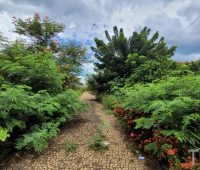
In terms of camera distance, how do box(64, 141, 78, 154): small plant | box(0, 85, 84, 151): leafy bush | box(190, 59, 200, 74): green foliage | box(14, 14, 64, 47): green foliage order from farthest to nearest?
1. box(190, 59, 200, 74): green foliage
2. box(14, 14, 64, 47): green foliage
3. box(64, 141, 78, 154): small plant
4. box(0, 85, 84, 151): leafy bush

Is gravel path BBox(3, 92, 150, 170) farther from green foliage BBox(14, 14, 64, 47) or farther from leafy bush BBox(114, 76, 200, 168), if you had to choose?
green foliage BBox(14, 14, 64, 47)

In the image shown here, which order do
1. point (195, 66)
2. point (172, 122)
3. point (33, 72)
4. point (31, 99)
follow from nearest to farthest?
point (172, 122) → point (31, 99) → point (33, 72) → point (195, 66)

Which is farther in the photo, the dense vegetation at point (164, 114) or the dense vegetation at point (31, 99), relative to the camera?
the dense vegetation at point (31, 99)

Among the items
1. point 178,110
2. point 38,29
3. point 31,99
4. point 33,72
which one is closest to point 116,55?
point 38,29

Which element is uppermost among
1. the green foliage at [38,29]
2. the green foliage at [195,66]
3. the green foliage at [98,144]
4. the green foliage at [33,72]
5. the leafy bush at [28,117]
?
the green foliage at [38,29]

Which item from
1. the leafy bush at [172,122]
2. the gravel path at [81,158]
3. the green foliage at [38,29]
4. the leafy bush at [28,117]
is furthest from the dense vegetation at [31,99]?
the green foliage at [38,29]

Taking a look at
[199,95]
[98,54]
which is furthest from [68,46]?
[199,95]

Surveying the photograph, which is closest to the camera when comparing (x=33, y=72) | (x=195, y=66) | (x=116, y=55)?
(x=33, y=72)

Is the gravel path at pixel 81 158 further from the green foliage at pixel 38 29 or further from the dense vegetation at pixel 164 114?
the green foliage at pixel 38 29

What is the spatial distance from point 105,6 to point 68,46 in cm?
338

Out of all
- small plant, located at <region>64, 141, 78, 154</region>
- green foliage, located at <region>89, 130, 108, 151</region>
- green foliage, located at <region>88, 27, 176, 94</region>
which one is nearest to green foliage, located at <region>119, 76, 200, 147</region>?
green foliage, located at <region>89, 130, 108, 151</region>

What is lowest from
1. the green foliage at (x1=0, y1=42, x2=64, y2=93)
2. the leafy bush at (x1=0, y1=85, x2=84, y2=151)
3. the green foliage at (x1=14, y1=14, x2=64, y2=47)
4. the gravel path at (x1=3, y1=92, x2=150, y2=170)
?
the gravel path at (x1=3, y1=92, x2=150, y2=170)

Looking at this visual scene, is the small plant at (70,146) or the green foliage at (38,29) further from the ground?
the green foliage at (38,29)

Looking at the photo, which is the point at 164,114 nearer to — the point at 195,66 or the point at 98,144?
the point at 98,144
